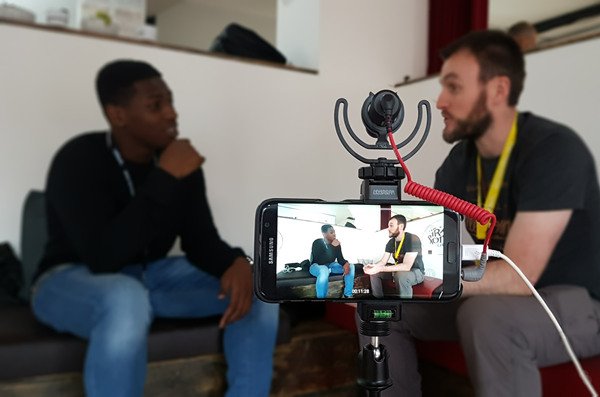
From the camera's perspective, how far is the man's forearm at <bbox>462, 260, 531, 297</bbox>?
40 centimetres

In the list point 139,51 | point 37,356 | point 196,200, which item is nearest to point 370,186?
point 196,200

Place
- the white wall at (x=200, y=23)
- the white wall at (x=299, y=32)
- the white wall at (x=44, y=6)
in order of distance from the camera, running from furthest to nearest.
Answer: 1. the white wall at (x=200, y=23)
2. the white wall at (x=44, y=6)
3. the white wall at (x=299, y=32)

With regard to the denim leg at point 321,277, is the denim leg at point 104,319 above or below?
below

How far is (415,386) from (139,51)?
2.99 ft

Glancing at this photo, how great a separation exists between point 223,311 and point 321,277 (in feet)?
1.98

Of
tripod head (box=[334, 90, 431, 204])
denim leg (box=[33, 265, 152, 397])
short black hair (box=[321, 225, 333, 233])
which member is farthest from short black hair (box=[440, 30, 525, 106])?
denim leg (box=[33, 265, 152, 397])

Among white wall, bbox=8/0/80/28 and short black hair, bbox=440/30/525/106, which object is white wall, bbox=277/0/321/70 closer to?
short black hair, bbox=440/30/525/106

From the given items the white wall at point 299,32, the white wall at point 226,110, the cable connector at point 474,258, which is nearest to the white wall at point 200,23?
the white wall at point 226,110

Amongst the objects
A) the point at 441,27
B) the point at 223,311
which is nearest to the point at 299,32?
the point at 441,27

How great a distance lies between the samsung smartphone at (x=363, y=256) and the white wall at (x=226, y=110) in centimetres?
15

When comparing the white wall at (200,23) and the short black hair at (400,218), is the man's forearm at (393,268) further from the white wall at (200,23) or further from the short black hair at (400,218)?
the white wall at (200,23)

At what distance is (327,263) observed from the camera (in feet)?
1.03

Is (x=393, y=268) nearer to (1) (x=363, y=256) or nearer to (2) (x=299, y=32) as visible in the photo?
(1) (x=363, y=256)

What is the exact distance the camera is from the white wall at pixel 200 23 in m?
1.07
